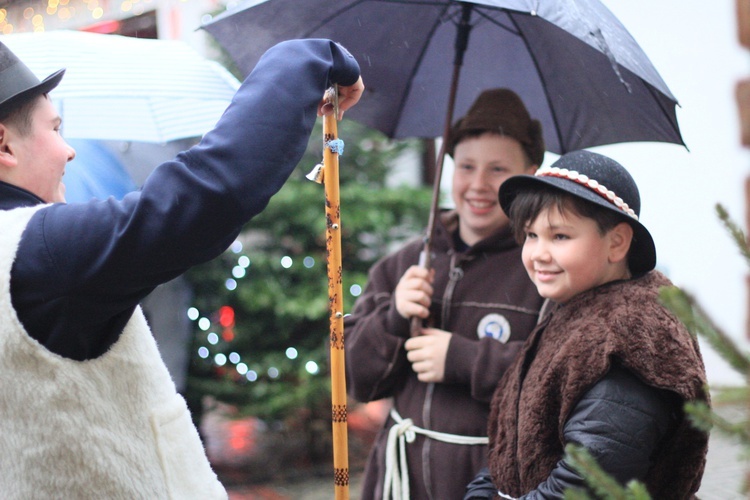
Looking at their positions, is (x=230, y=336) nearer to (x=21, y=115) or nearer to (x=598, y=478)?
(x=21, y=115)

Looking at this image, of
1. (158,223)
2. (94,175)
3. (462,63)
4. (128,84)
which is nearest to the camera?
(158,223)

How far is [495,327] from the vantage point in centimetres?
241

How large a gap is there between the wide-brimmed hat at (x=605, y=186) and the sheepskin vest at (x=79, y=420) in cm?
102

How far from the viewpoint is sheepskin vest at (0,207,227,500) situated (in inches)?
57.2

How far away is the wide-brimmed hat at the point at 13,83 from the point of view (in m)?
1.57

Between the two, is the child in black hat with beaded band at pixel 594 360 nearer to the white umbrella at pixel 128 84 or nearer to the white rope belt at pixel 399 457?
the white rope belt at pixel 399 457

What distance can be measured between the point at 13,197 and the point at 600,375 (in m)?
1.25

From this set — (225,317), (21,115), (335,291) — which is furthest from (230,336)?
(21,115)

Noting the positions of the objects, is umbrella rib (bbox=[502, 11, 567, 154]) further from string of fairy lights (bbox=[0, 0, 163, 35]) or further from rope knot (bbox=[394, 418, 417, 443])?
string of fairy lights (bbox=[0, 0, 163, 35])

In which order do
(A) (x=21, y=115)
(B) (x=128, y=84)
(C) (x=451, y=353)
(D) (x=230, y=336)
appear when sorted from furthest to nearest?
(D) (x=230, y=336)
(B) (x=128, y=84)
(C) (x=451, y=353)
(A) (x=21, y=115)

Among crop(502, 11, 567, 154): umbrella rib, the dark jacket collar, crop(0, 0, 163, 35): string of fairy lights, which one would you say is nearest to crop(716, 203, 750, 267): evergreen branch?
the dark jacket collar

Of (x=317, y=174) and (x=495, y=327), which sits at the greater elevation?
(x=317, y=174)

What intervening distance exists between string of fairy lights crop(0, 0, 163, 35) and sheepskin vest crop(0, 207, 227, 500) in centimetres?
771

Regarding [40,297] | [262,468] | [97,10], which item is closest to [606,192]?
[40,297]
